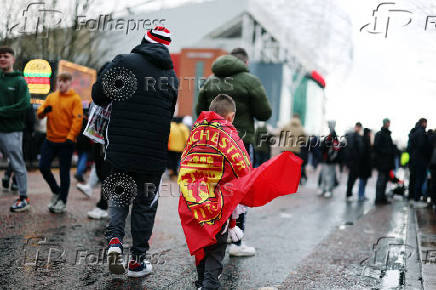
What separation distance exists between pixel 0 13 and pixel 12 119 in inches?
221

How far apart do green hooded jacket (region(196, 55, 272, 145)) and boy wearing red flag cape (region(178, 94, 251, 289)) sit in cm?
143

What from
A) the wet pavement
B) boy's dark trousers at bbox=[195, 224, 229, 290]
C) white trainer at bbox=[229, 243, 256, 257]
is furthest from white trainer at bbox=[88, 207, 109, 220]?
boy's dark trousers at bbox=[195, 224, 229, 290]

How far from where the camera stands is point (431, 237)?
6.45m

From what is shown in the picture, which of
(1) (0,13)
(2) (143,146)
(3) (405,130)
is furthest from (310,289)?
(1) (0,13)

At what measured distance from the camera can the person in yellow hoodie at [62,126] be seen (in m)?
6.99

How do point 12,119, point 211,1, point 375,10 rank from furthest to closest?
point 211,1 → point 12,119 → point 375,10

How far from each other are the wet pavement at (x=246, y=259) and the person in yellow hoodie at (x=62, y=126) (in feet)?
2.22

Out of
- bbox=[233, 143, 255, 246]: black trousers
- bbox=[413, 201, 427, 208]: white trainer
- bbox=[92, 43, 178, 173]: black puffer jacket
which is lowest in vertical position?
bbox=[413, 201, 427, 208]: white trainer

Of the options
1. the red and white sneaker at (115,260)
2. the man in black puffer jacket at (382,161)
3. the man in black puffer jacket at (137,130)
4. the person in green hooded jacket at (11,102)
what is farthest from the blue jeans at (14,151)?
the man in black puffer jacket at (382,161)

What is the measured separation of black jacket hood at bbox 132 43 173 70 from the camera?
14.0 ft

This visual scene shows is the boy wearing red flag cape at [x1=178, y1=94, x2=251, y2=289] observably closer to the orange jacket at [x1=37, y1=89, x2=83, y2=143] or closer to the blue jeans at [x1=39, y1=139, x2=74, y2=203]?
the orange jacket at [x1=37, y1=89, x2=83, y2=143]

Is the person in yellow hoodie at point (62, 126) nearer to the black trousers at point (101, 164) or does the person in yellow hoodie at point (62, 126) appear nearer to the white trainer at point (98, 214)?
the black trousers at point (101, 164)

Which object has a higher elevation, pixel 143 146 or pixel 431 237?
pixel 143 146

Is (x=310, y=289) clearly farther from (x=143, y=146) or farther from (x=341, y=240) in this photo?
(x=341, y=240)
